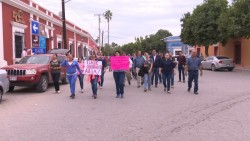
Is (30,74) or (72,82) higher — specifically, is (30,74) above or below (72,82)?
above

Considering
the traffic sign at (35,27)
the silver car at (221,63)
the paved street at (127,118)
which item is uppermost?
the traffic sign at (35,27)

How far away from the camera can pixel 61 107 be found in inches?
393

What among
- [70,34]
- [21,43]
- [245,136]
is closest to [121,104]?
[245,136]

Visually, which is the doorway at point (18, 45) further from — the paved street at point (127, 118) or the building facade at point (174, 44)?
the building facade at point (174, 44)

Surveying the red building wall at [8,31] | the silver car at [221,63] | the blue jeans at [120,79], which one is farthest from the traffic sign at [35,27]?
the silver car at [221,63]

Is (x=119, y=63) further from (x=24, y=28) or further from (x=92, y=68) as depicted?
(x=24, y=28)

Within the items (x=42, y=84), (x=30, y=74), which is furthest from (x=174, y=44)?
(x=30, y=74)

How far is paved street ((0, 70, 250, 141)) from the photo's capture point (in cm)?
648

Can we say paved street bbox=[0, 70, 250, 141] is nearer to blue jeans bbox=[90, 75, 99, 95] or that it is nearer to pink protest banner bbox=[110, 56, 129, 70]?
blue jeans bbox=[90, 75, 99, 95]

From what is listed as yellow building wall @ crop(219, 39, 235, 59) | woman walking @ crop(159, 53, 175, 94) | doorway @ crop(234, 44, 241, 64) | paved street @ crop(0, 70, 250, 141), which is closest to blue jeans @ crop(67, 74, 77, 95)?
paved street @ crop(0, 70, 250, 141)

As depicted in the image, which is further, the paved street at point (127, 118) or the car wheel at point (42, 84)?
the car wheel at point (42, 84)

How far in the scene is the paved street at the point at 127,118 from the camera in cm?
648

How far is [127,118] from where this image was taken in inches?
321

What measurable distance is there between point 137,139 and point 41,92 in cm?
A: 860
